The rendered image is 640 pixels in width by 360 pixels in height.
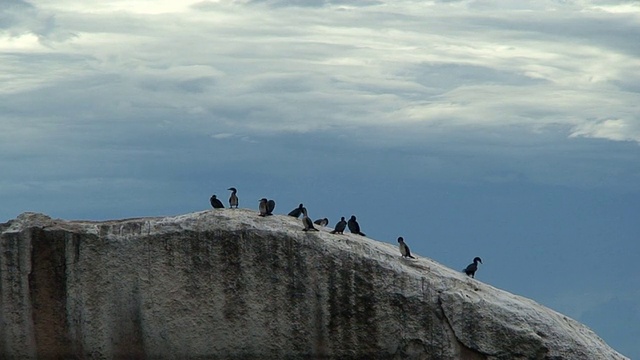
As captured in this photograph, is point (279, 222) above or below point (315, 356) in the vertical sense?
above

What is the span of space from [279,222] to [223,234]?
104cm

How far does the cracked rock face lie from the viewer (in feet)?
96.4

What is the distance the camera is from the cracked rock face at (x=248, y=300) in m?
29.4

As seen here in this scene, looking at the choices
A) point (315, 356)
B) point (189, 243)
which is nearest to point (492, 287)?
point (315, 356)

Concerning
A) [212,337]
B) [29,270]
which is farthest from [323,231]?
[29,270]

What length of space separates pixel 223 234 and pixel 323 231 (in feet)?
6.00

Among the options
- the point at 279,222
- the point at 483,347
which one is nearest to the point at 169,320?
the point at 279,222

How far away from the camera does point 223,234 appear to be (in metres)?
29.4

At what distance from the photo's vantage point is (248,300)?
29.4 meters

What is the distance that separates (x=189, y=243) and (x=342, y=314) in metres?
2.97

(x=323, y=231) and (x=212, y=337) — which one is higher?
(x=323, y=231)

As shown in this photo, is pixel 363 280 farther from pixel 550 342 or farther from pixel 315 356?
pixel 550 342

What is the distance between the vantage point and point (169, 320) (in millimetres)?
29656

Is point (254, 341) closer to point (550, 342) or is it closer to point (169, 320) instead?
point (169, 320)
